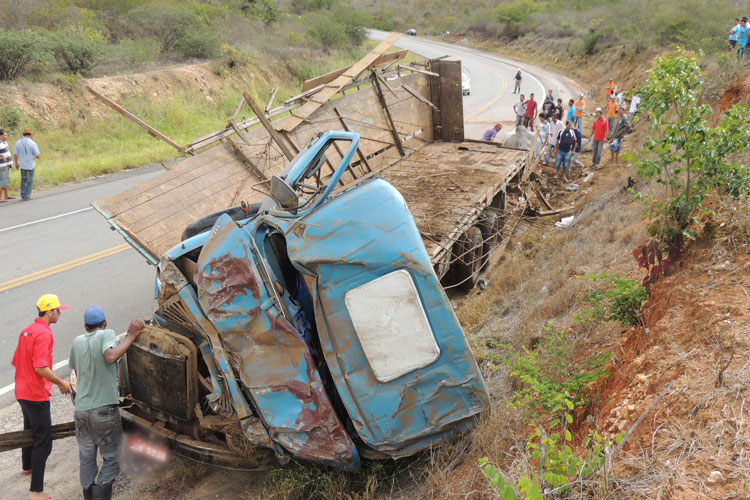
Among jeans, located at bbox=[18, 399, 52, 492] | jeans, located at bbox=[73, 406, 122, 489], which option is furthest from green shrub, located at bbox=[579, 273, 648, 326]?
jeans, located at bbox=[18, 399, 52, 492]

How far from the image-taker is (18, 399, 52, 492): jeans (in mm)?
4453

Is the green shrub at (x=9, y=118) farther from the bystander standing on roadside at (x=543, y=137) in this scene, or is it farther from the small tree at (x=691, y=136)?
the small tree at (x=691, y=136)

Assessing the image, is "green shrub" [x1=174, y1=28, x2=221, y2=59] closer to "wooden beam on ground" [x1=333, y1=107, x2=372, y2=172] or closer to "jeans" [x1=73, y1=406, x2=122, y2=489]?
"wooden beam on ground" [x1=333, y1=107, x2=372, y2=172]

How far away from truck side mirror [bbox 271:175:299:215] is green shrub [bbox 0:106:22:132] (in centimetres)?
1544

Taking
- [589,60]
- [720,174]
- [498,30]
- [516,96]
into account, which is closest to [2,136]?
[720,174]

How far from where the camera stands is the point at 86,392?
13.7ft

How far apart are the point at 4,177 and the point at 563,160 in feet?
41.9

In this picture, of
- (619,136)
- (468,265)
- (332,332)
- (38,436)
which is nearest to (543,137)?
(619,136)

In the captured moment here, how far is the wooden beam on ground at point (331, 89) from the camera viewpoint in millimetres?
8516

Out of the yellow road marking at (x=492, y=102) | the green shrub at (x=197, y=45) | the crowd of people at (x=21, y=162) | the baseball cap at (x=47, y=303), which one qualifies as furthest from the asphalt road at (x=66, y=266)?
the yellow road marking at (x=492, y=102)

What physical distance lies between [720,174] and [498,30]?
45.8 metres

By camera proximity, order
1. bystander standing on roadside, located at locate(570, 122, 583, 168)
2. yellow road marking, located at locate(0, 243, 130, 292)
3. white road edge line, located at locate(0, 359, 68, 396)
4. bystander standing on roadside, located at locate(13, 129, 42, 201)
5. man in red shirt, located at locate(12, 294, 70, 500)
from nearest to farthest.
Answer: man in red shirt, located at locate(12, 294, 70, 500) → white road edge line, located at locate(0, 359, 68, 396) → yellow road marking, located at locate(0, 243, 130, 292) → bystander standing on roadside, located at locate(13, 129, 42, 201) → bystander standing on roadside, located at locate(570, 122, 583, 168)

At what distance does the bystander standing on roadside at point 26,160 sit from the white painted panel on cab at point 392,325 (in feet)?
39.7

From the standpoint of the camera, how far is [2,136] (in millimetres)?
12523
